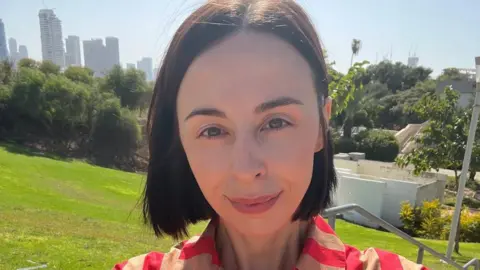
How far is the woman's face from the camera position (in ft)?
3.08

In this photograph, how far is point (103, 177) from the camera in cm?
1609

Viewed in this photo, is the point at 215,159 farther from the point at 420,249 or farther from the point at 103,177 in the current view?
the point at 103,177

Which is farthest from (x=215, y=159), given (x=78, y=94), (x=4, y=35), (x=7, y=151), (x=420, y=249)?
(x=4, y=35)

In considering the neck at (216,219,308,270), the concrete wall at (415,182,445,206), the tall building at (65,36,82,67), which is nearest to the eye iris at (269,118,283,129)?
the neck at (216,219,308,270)

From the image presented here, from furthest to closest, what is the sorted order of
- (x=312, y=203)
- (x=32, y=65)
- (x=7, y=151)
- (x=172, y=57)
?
(x=32, y=65), (x=7, y=151), (x=312, y=203), (x=172, y=57)

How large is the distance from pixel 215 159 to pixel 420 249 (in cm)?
298

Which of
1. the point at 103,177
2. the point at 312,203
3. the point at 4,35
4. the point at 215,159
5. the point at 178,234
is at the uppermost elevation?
the point at 4,35

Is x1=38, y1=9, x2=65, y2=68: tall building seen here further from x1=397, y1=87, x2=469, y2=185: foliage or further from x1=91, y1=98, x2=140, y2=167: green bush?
x1=397, y1=87, x2=469, y2=185: foliage

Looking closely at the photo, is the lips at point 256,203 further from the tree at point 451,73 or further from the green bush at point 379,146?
the tree at point 451,73

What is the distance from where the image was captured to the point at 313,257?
103cm

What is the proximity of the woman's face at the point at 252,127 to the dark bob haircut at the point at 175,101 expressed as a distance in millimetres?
36

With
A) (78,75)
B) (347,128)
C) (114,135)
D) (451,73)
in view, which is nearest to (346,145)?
(347,128)

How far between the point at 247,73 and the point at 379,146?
85.1ft

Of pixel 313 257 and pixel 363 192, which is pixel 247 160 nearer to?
pixel 313 257
